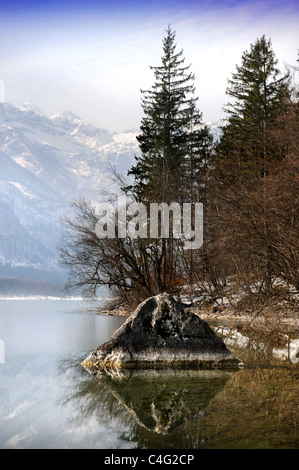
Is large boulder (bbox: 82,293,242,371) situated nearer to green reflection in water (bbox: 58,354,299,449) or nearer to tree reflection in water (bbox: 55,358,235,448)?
tree reflection in water (bbox: 55,358,235,448)

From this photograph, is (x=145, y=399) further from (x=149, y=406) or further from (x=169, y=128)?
(x=169, y=128)

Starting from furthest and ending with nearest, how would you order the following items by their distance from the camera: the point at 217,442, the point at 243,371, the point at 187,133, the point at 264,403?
the point at 187,133
the point at 243,371
the point at 264,403
the point at 217,442

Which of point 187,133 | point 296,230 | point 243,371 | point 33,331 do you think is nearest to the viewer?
point 243,371

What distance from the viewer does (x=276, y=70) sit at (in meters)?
29.9

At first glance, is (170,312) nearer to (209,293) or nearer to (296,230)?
(296,230)

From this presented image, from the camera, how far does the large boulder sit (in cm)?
948

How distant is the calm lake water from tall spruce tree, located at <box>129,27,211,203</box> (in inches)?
912

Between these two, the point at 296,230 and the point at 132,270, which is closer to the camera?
the point at 296,230

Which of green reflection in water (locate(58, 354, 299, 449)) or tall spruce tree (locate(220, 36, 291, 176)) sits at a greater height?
tall spruce tree (locate(220, 36, 291, 176))

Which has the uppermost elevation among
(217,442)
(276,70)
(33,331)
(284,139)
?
(276,70)

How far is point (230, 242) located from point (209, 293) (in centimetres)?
898

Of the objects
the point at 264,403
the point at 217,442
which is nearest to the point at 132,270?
the point at 264,403

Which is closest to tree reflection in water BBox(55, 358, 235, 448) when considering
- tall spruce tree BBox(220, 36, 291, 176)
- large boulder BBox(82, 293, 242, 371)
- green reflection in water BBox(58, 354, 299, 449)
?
green reflection in water BBox(58, 354, 299, 449)

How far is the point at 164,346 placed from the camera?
31.6 ft
